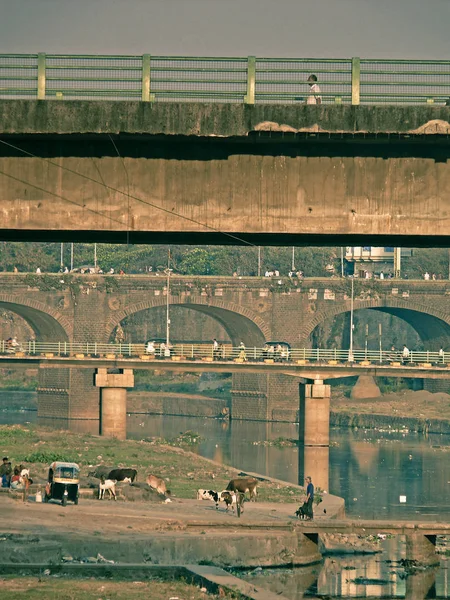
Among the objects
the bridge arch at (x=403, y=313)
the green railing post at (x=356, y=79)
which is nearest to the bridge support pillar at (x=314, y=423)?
the bridge arch at (x=403, y=313)

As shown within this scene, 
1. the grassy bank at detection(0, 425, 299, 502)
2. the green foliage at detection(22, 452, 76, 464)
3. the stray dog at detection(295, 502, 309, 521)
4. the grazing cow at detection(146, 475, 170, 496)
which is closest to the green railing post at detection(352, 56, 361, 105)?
the stray dog at detection(295, 502, 309, 521)

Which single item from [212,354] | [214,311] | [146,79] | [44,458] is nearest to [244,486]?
[44,458]

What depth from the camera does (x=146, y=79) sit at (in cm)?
2289

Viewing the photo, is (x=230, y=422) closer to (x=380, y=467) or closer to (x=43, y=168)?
(x=380, y=467)

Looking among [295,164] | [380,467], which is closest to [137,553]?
[295,164]

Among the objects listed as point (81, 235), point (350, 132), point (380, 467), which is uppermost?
point (350, 132)

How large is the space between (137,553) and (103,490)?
9.15m

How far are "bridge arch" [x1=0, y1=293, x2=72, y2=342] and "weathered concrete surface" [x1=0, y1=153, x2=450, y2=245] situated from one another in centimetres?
7833

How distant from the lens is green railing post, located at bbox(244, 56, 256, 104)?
22797 mm

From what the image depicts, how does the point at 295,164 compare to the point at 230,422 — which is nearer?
the point at 295,164

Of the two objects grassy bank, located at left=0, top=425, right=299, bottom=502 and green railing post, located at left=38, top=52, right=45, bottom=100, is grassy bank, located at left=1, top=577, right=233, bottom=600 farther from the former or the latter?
grassy bank, located at left=0, top=425, right=299, bottom=502

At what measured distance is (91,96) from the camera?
23219 mm

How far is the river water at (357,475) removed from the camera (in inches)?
1220

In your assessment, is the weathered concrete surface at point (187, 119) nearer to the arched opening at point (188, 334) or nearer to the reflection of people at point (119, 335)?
the arched opening at point (188, 334)
